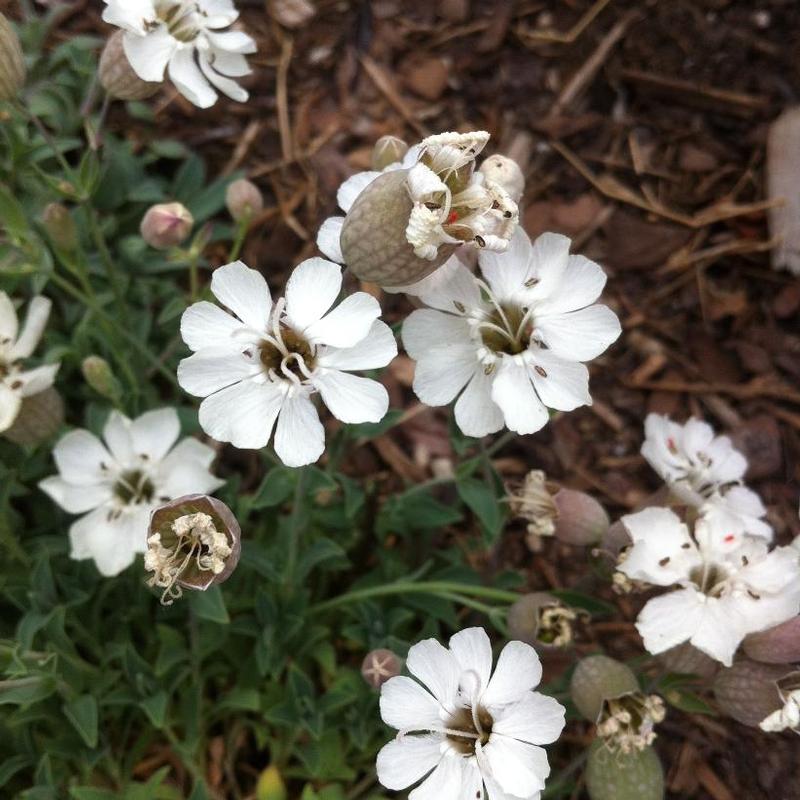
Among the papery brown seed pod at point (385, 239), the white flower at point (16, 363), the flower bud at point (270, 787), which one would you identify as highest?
the papery brown seed pod at point (385, 239)

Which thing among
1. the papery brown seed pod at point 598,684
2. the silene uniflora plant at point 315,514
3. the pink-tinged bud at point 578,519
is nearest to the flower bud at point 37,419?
the silene uniflora plant at point 315,514

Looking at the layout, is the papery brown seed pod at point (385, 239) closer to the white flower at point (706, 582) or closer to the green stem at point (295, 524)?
the green stem at point (295, 524)

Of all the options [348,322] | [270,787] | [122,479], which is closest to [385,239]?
[348,322]

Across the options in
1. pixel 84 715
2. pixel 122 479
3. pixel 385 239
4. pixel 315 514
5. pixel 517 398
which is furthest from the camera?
pixel 315 514

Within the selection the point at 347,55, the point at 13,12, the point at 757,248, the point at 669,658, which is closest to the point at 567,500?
the point at 669,658

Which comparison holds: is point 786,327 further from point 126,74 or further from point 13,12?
point 13,12

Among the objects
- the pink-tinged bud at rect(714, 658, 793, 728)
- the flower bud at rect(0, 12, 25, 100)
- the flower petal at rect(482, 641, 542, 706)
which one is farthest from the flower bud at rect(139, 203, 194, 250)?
the pink-tinged bud at rect(714, 658, 793, 728)

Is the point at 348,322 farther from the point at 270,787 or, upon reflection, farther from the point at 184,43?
the point at 270,787
